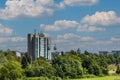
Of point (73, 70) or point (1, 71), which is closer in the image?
point (1, 71)

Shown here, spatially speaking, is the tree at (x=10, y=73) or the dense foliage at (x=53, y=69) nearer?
the tree at (x=10, y=73)

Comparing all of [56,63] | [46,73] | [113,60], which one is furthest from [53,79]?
[113,60]

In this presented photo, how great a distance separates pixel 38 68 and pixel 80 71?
1438cm

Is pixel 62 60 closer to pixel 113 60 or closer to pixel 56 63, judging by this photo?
pixel 56 63

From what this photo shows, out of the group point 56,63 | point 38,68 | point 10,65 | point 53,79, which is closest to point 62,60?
point 56,63

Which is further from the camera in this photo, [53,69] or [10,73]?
[53,69]

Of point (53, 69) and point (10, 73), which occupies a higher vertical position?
point (53, 69)

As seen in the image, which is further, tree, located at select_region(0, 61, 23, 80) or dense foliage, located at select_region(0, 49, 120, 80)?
dense foliage, located at select_region(0, 49, 120, 80)

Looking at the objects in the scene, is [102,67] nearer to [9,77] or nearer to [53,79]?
[53,79]

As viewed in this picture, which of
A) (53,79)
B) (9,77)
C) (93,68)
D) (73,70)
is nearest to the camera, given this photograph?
(9,77)

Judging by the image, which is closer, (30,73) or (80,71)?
(30,73)

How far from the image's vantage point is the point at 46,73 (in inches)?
3282

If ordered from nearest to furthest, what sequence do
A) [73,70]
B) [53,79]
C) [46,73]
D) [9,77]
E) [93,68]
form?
[9,77] < [53,79] < [46,73] < [73,70] < [93,68]

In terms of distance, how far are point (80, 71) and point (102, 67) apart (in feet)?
59.9
